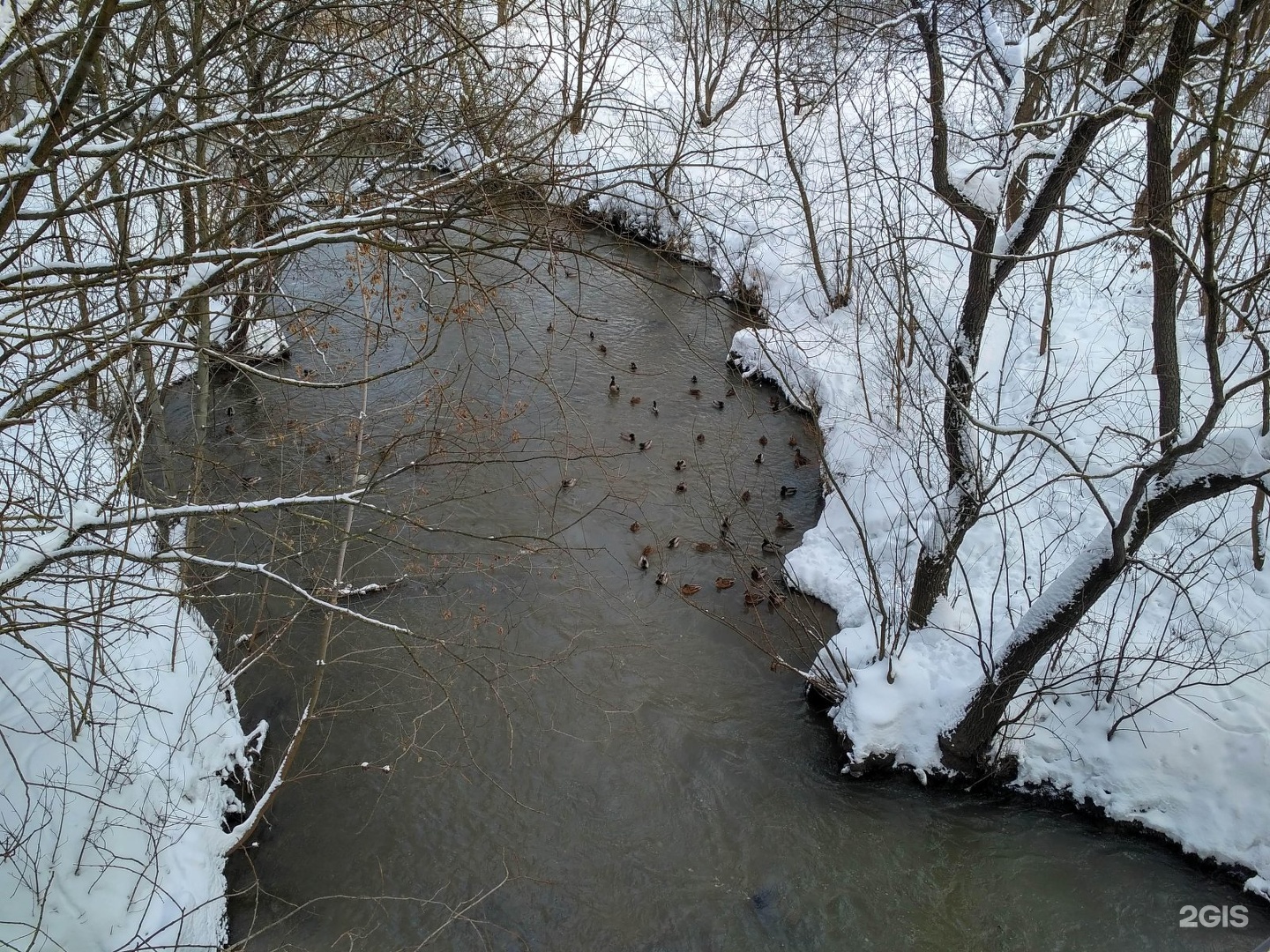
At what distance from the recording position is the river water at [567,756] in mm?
6637

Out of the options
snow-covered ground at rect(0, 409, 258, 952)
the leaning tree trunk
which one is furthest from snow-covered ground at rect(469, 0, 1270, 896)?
snow-covered ground at rect(0, 409, 258, 952)

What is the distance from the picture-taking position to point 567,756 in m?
7.75

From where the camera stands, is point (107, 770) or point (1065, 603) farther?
point (1065, 603)

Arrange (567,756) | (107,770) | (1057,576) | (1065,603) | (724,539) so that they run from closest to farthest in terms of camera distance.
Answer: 1. (107,770)
2. (1065,603)
3. (567,756)
4. (1057,576)
5. (724,539)

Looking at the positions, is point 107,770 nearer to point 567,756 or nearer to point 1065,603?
point 567,756

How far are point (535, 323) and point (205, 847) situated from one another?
911 centimetres

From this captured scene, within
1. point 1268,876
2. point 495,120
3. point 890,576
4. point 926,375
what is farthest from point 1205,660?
point 495,120

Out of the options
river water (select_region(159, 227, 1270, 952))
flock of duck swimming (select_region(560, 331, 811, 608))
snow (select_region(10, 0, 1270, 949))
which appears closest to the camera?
snow (select_region(10, 0, 1270, 949))

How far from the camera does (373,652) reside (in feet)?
28.1

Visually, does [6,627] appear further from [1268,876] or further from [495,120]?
[1268,876]

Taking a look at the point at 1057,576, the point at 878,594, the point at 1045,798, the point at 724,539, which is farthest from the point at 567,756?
the point at 1057,576

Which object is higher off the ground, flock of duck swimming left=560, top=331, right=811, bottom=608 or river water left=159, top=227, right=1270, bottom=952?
flock of duck swimming left=560, top=331, right=811, bottom=608

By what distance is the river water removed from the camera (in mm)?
6637

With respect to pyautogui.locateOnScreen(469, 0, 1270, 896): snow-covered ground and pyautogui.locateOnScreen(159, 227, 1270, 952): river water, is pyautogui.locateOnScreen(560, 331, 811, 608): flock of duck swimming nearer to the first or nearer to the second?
pyautogui.locateOnScreen(159, 227, 1270, 952): river water
